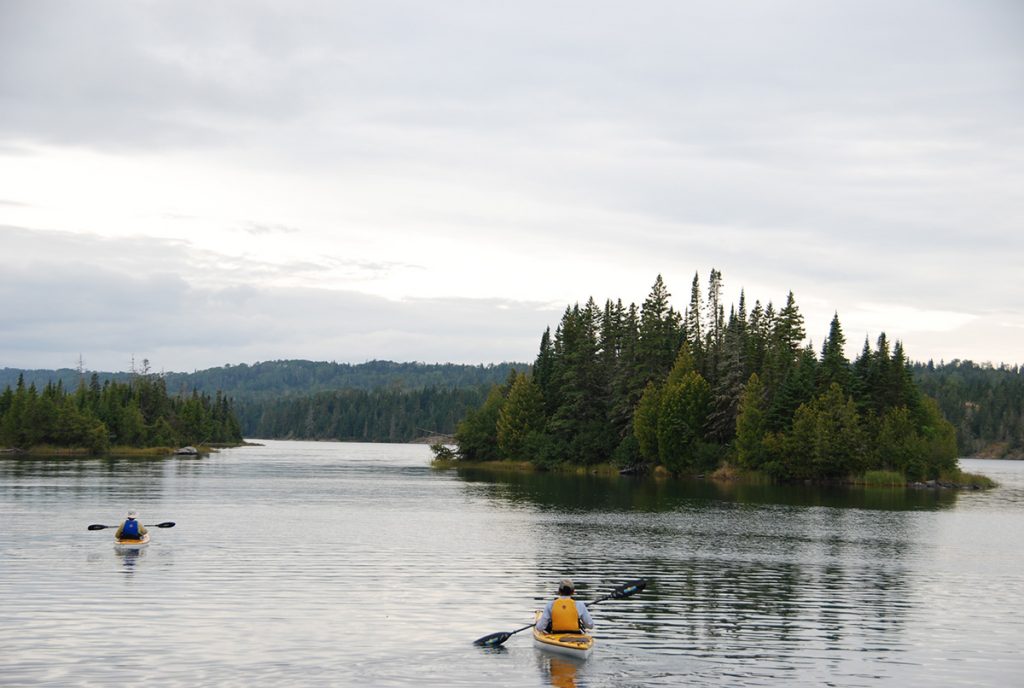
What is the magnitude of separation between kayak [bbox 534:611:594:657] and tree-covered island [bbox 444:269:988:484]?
9618 centimetres

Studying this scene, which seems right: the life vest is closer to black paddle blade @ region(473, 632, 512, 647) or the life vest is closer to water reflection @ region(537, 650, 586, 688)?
black paddle blade @ region(473, 632, 512, 647)

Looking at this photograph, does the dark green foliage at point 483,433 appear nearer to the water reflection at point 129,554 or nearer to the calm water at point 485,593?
the calm water at point 485,593

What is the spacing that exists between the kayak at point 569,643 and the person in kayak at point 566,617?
209 millimetres

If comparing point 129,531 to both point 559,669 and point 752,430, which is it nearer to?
point 559,669

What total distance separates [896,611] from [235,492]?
6747cm

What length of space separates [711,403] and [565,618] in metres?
112

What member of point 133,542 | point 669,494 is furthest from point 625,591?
point 669,494

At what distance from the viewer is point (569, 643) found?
29812 millimetres

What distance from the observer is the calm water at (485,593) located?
28422 millimetres

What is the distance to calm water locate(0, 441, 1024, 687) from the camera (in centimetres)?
2842

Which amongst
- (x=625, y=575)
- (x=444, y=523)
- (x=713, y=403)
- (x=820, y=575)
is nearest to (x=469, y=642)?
(x=625, y=575)

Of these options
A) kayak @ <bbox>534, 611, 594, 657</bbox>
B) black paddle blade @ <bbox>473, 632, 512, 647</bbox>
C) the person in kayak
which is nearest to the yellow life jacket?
the person in kayak

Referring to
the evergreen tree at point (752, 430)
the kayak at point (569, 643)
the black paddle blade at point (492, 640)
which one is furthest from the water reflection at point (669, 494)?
the kayak at point (569, 643)

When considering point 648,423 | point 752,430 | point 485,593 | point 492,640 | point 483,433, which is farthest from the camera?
point 483,433
